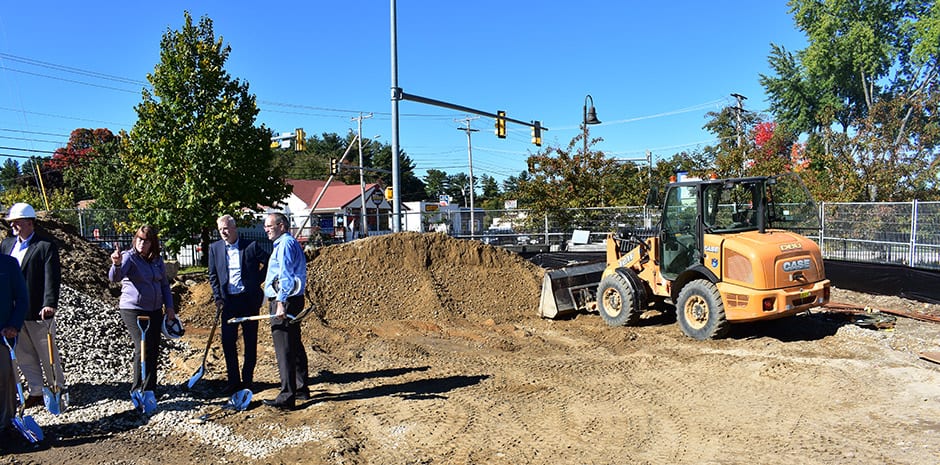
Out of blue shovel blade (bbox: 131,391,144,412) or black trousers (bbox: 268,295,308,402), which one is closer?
black trousers (bbox: 268,295,308,402)

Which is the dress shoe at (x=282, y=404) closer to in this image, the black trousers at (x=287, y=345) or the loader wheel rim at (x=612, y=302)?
the black trousers at (x=287, y=345)

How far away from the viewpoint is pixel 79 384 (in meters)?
6.49

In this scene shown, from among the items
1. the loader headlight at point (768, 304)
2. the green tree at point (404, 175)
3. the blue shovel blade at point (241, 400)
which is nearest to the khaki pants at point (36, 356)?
the blue shovel blade at point (241, 400)

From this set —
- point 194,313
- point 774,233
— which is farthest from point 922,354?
point 194,313

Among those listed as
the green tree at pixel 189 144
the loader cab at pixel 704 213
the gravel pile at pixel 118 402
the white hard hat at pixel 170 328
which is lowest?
the gravel pile at pixel 118 402

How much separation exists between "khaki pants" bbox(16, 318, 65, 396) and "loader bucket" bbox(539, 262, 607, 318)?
7552 mm

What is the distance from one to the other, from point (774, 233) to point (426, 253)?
7.44 meters

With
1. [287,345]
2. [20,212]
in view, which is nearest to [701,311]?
[287,345]

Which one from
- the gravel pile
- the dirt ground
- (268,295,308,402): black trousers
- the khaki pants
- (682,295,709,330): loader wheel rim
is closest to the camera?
the dirt ground

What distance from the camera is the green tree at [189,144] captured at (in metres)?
17.1

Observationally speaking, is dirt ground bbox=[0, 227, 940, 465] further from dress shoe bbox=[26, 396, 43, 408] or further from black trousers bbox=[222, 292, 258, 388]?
dress shoe bbox=[26, 396, 43, 408]

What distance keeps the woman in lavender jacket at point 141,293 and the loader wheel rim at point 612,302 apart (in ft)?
22.8

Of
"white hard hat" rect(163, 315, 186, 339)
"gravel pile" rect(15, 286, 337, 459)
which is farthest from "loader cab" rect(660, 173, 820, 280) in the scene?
"white hard hat" rect(163, 315, 186, 339)

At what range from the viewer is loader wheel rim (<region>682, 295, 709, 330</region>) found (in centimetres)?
899
